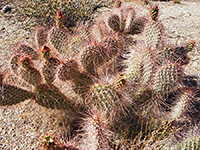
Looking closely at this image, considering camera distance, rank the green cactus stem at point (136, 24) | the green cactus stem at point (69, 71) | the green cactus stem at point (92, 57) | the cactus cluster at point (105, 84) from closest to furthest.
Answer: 1. the cactus cluster at point (105, 84)
2. the green cactus stem at point (69, 71)
3. the green cactus stem at point (92, 57)
4. the green cactus stem at point (136, 24)

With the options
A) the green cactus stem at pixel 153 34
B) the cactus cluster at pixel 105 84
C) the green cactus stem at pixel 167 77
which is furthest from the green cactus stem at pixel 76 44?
the green cactus stem at pixel 167 77

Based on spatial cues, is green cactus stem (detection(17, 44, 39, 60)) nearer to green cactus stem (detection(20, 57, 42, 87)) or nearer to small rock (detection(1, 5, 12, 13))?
green cactus stem (detection(20, 57, 42, 87))

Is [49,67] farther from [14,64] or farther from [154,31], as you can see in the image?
[154,31]

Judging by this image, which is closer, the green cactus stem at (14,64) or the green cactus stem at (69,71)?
the green cactus stem at (69,71)

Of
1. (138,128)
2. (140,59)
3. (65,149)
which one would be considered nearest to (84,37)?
(140,59)

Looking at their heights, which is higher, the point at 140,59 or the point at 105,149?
the point at 140,59

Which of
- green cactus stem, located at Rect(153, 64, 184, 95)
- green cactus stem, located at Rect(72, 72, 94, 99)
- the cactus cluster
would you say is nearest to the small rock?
the cactus cluster

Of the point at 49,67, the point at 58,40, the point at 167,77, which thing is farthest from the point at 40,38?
the point at 167,77

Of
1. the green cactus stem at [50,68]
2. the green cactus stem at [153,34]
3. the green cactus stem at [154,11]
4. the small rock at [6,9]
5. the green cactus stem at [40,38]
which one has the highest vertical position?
the green cactus stem at [154,11]

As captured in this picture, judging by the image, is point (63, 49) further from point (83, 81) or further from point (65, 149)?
point (65, 149)

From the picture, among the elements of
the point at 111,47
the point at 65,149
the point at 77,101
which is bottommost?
the point at 77,101

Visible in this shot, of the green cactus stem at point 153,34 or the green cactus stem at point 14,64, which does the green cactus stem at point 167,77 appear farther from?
the green cactus stem at point 14,64
